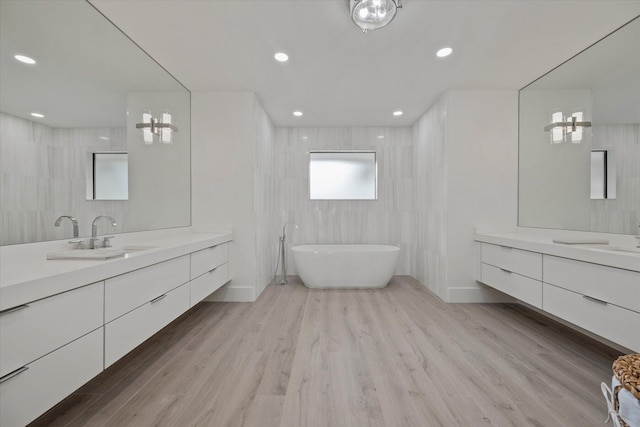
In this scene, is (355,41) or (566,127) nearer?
(355,41)

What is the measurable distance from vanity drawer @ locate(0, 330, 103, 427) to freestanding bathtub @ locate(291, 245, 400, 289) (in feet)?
8.09

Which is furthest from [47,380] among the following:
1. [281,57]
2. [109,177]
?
[281,57]

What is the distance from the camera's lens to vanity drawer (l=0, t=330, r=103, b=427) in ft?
3.07

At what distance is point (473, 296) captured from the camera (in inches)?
122

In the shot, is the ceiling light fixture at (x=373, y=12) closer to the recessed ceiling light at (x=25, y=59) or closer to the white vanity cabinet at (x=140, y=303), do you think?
the recessed ceiling light at (x=25, y=59)

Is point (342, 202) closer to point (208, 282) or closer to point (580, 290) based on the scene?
point (208, 282)

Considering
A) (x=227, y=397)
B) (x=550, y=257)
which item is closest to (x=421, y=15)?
(x=550, y=257)

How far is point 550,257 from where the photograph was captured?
208 cm

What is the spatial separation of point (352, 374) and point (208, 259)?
5.42 feet

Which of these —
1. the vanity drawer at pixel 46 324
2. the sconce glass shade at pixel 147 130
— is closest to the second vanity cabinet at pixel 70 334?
the vanity drawer at pixel 46 324

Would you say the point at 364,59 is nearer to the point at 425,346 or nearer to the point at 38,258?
the point at 425,346

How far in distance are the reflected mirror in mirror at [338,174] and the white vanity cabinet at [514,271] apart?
2058mm

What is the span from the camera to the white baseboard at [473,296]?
3090mm

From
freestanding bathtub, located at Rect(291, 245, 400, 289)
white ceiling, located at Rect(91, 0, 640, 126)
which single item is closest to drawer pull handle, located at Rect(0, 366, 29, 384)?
white ceiling, located at Rect(91, 0, 640, 126)
